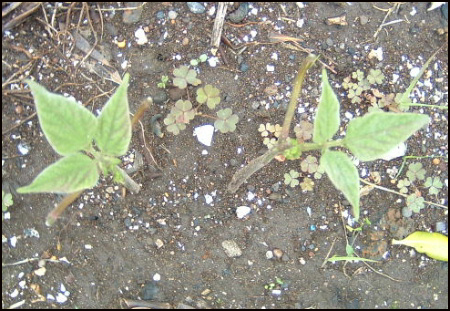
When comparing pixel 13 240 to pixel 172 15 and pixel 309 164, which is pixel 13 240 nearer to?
pixel 172 15

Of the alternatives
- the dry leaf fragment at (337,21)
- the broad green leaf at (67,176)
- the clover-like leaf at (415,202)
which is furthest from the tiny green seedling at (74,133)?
the clover-like leaf at (415,202)

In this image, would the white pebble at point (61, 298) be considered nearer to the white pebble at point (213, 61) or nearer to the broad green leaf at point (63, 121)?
the broad green leaf at point (63, 121)

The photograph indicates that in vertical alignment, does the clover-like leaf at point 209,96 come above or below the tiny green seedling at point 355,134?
below

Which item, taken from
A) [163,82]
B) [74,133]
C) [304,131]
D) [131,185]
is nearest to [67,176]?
[74,133]

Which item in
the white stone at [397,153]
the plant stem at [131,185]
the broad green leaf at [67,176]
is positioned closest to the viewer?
the broad green leaf at [67,176]

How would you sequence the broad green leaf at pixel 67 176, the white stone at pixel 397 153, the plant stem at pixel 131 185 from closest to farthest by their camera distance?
the broad green leaf at pixel 67 176, the plant stem at pixel 131 185, the white stone at pixel 397 153

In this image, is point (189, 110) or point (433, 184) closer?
point (189, 110)

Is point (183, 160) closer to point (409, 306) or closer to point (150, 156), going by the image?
point (150, 156)
